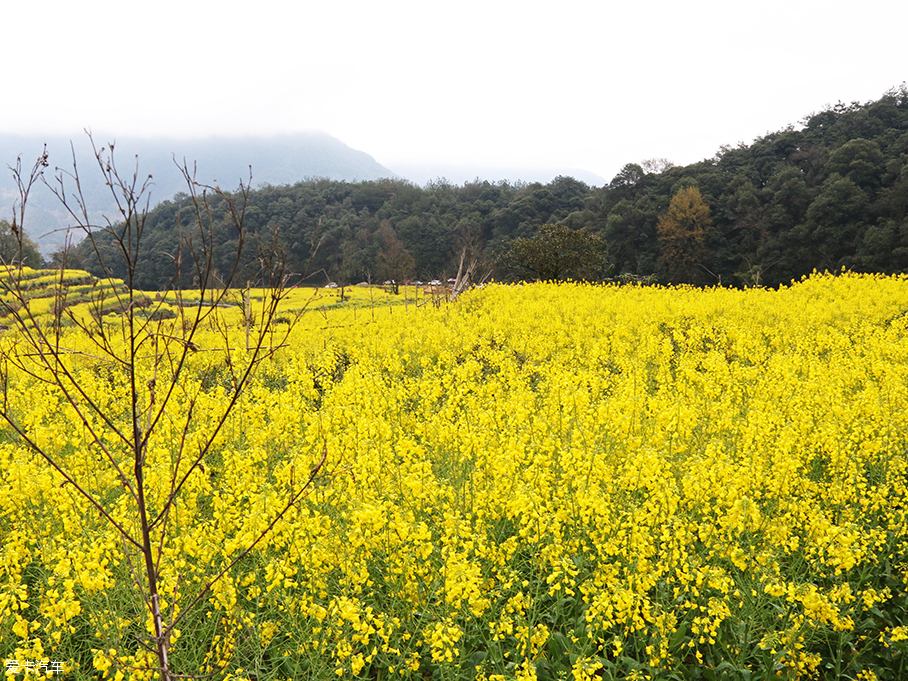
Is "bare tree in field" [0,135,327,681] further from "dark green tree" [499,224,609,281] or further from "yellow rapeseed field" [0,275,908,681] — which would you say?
"dark green tree" [499,224,609,281]

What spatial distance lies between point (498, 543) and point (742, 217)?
38163 mm

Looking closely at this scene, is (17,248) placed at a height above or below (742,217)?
below

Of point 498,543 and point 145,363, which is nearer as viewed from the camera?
point 498,543

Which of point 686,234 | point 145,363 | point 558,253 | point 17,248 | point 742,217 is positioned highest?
point 742,217

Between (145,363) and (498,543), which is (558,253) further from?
(498,543)

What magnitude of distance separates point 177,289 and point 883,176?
40.3 meters

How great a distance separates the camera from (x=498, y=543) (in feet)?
14.0

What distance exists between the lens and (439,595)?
11.1ft

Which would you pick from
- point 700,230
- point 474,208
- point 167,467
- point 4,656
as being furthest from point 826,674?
point 474,208

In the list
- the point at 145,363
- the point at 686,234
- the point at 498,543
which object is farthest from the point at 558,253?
the point at 498,543

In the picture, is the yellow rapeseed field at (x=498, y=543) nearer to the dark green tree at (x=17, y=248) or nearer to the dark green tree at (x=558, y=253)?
the dark green tree at (x=17, y=248)

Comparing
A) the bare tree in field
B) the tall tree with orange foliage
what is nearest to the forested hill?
the tall tree with orange foliage

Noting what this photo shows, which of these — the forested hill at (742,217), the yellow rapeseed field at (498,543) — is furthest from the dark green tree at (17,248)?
the forested hill at (742,217)

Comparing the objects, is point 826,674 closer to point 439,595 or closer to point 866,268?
point 439,595
